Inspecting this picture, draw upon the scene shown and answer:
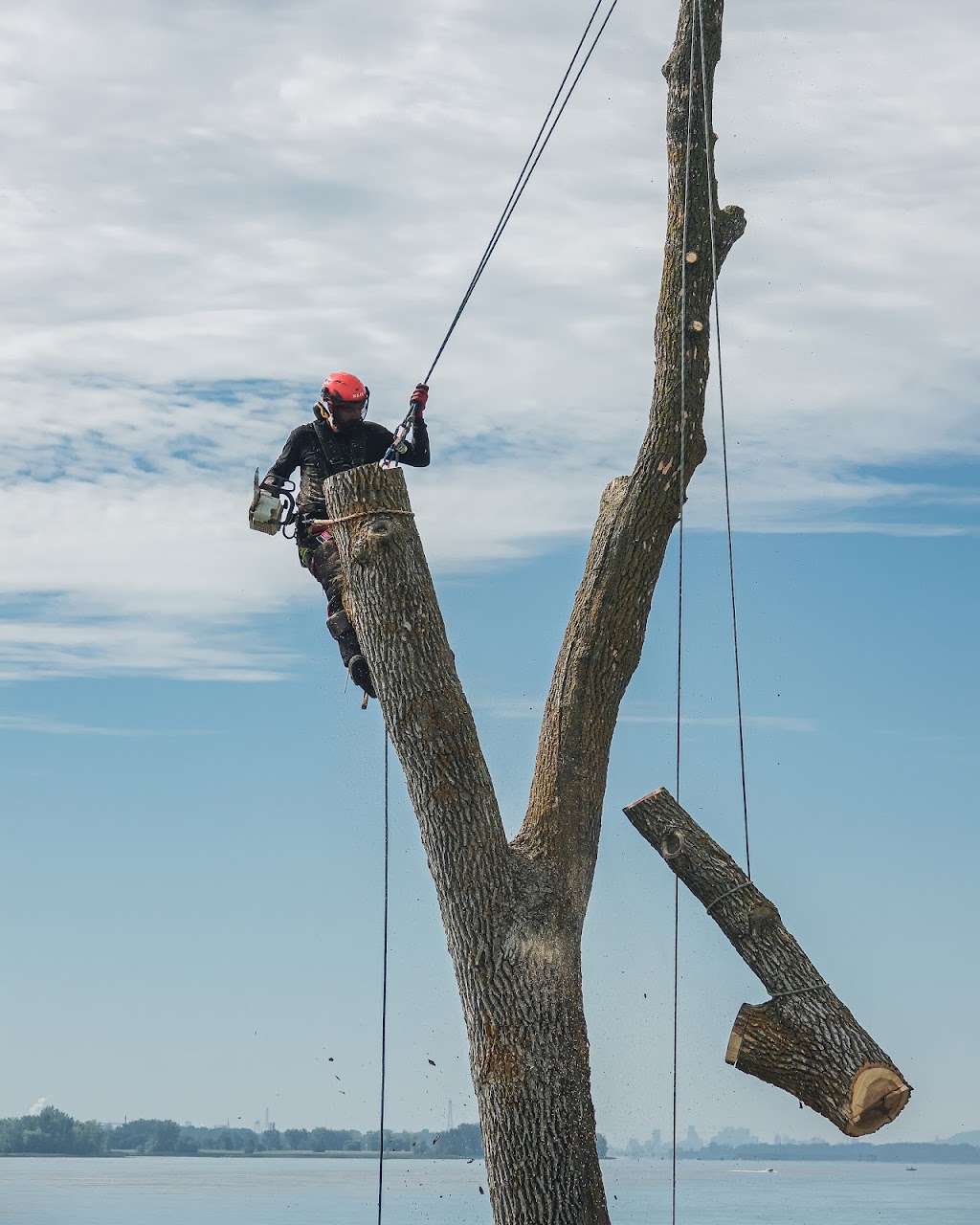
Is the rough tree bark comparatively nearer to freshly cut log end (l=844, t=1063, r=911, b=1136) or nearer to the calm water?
freshly cut log end (l=844, t=1063, r=911, b=1136)

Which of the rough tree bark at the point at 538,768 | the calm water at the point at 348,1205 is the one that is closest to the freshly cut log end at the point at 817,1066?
the rough tree bark at the point at 538,768

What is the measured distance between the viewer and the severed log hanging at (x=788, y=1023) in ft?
21.4

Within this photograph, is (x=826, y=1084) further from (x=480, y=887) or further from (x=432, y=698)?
(x=432, y=698)

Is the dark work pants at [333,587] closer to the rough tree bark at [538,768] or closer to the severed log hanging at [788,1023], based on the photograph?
the rough tree bark at [538,768]

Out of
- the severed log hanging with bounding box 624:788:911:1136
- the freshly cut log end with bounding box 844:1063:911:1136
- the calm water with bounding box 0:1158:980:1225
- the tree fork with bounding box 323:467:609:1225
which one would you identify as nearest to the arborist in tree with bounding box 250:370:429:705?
the tree fork with bounding box 323:467:609:1225

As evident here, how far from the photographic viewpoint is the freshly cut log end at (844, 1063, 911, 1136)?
6477 mm

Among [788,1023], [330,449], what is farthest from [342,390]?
[788,1023]

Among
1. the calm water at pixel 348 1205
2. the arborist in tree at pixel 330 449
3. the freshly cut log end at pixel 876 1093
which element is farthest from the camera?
the calm water at pixel 348 1205

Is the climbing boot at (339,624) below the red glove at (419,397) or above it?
below

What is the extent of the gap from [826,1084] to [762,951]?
654 millimetres

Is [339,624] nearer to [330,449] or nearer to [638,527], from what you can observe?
[330,449]

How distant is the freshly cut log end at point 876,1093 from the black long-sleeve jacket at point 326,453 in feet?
13.1

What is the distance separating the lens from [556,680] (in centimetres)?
729

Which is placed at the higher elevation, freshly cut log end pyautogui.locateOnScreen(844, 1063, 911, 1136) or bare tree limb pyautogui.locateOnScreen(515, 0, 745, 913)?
bare tree limb pyautogui.locateOnScreen(515, 0, 745, 913)
